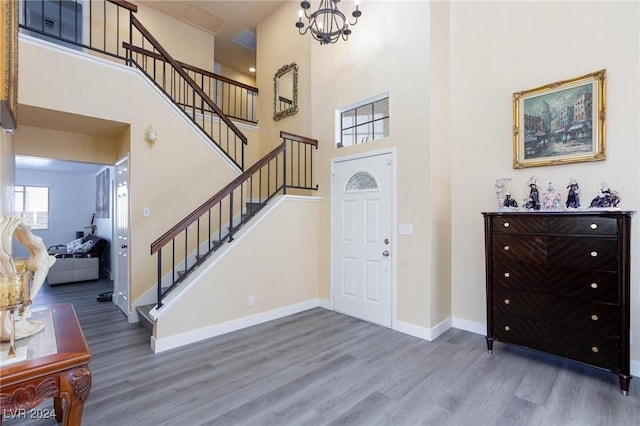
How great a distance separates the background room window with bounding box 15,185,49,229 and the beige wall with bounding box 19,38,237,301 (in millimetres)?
6632

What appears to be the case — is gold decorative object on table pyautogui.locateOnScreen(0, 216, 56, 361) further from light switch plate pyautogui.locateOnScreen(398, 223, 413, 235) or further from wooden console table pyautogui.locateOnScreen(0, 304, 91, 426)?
light switch plate pyautogui.locateOnScreen(398, 223, 413, 235)

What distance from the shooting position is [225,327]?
3510mm

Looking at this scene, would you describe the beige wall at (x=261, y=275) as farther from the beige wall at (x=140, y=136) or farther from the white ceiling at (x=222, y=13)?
the white ceiling at (x=222, y=13)

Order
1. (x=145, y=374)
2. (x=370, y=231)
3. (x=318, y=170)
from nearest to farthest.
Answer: (x=145, y=374), (x=370, y=231), (x=318, y=170)

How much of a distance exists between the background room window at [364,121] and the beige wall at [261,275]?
1138mm

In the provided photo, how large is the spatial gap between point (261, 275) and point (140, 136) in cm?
252

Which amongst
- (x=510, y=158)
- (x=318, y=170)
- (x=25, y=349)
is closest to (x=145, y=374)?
(x=25, y=349)

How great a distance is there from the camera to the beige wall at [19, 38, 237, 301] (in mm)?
3412

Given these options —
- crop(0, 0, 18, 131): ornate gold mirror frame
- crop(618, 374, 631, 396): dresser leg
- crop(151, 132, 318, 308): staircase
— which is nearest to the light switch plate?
crop(151, 132, 318, 308): staircase

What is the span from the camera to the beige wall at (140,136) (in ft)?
11.2

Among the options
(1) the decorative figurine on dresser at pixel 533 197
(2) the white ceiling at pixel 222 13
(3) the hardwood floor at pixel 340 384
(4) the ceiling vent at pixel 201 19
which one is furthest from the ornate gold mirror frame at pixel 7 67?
(4) the ceiling vent at pixel 201 19

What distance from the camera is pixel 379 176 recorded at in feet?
12.7

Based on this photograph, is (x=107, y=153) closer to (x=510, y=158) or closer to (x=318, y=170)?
(x=318, y=170)

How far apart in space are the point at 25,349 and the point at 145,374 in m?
1.51
